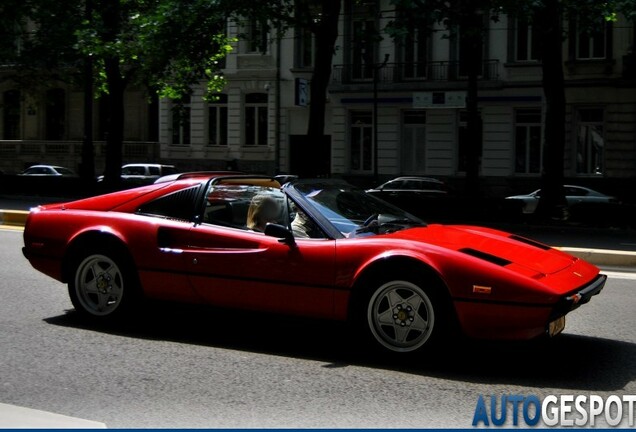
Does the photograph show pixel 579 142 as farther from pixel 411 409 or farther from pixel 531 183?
pixel 411 409

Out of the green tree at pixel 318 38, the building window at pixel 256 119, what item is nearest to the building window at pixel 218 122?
the building window at pixel 256 119

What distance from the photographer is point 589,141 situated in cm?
3391

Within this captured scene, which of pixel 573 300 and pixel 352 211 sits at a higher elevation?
pixel 352 211

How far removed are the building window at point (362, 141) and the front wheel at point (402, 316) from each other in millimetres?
31530

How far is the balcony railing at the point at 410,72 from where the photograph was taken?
35.0 m

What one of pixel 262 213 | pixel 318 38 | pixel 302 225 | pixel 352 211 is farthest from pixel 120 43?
pixel 302 225

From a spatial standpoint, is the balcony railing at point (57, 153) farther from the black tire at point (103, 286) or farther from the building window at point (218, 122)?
the black tire at point (103, 286)

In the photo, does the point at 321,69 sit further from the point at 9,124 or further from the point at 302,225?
the point at 9,124

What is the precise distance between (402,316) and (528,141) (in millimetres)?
30039

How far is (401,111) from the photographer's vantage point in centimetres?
3666

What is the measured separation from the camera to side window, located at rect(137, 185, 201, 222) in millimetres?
7290

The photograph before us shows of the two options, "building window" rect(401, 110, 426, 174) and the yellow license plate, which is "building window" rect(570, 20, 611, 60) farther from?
the yellow license plate

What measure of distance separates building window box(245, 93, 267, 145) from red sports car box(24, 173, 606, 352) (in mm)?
31998

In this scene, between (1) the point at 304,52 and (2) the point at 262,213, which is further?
(1) the point at 304,52
